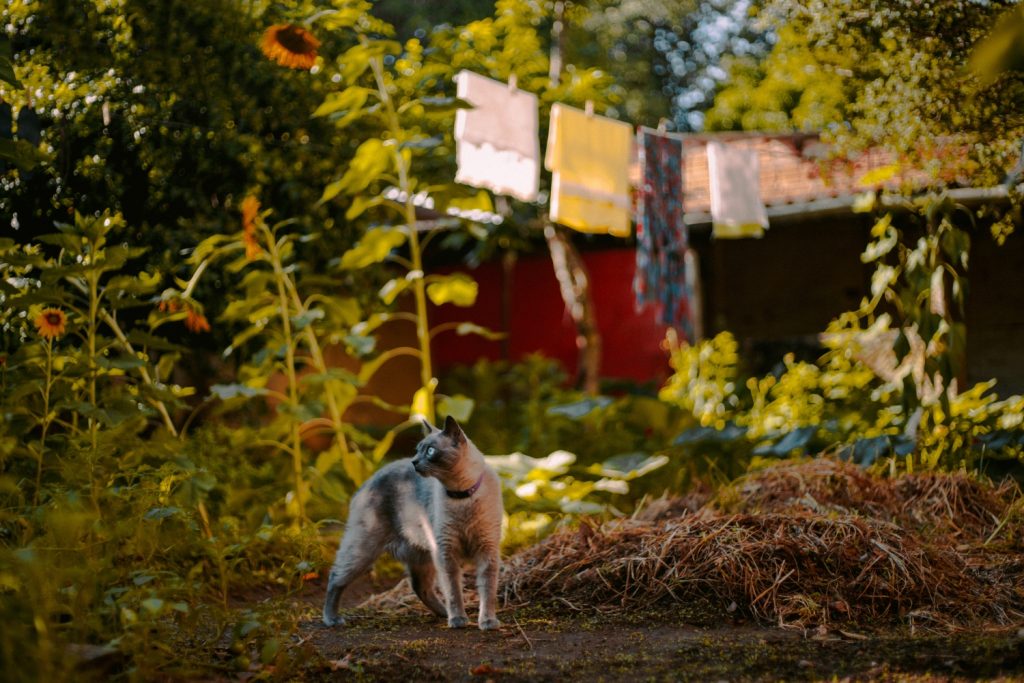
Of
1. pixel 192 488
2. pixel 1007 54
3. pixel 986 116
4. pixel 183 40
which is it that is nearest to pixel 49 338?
pixel 192 488

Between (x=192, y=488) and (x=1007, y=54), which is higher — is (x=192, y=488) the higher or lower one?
the lower one

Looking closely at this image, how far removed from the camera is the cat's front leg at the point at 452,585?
3256 millimetres

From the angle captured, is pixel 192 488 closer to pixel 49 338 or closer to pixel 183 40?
pixel 49 338

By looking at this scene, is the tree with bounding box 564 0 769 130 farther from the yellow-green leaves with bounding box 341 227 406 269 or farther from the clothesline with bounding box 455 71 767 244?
the yellow-green leaves with bounding box 341 227 406 269

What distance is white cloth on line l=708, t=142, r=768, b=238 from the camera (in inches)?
291

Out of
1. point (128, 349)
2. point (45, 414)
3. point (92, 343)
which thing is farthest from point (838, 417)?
point (45, 414)

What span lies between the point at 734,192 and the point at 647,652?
208 inches

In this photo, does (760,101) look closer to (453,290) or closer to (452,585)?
(453,290)

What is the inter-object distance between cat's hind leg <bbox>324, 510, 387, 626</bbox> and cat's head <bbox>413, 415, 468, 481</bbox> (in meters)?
0.41

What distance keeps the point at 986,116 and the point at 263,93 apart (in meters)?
4.01

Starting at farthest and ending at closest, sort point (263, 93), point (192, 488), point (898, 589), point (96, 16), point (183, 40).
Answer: point (263, 93)
point (183, 40)
point (96, 16)
point (192, 488)
point (898, 589)

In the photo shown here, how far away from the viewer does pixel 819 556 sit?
10.9ft

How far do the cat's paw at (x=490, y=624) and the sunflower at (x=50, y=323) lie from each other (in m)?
1.78

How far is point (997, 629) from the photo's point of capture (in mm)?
2893
